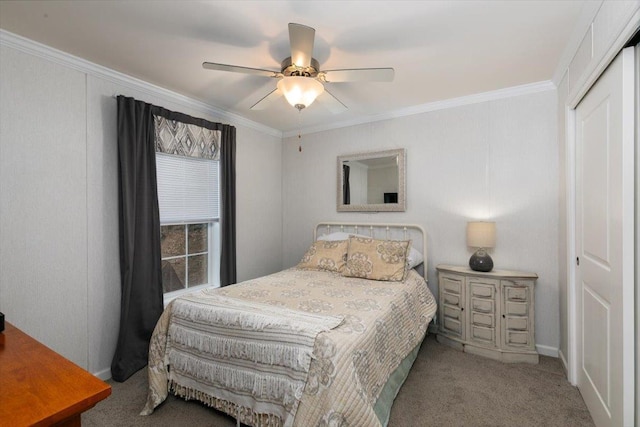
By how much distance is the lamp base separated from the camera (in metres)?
2.93

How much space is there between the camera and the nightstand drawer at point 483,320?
9.18ft

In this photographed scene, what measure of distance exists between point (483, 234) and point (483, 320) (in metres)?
0.80

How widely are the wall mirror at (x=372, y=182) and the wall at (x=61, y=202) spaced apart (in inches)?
91.7

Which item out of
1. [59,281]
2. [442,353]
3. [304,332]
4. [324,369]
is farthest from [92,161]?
[442,353]

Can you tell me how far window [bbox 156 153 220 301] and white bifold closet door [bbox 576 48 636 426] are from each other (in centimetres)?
333

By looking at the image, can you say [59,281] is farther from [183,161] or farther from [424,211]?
[424,211]

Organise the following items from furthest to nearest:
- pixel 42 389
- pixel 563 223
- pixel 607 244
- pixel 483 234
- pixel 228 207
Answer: pixel 228 207, pixel 483 234, pixel 563 223, pixel 607 244, pixel 42 389

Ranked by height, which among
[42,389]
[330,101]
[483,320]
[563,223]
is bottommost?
[483,320]

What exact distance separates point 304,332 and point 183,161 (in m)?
2.34

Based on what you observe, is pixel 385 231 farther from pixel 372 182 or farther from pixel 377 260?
pixel 377 260

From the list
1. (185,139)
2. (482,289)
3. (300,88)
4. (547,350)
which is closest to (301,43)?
(300,88)

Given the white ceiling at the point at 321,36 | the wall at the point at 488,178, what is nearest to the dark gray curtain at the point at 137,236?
the white ceiling at the point at 321,36

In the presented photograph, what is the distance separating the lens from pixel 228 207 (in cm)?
356

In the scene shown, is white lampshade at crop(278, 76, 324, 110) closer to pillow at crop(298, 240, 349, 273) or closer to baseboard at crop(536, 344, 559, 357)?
pillow at crop(298, 240, 349, 273)
